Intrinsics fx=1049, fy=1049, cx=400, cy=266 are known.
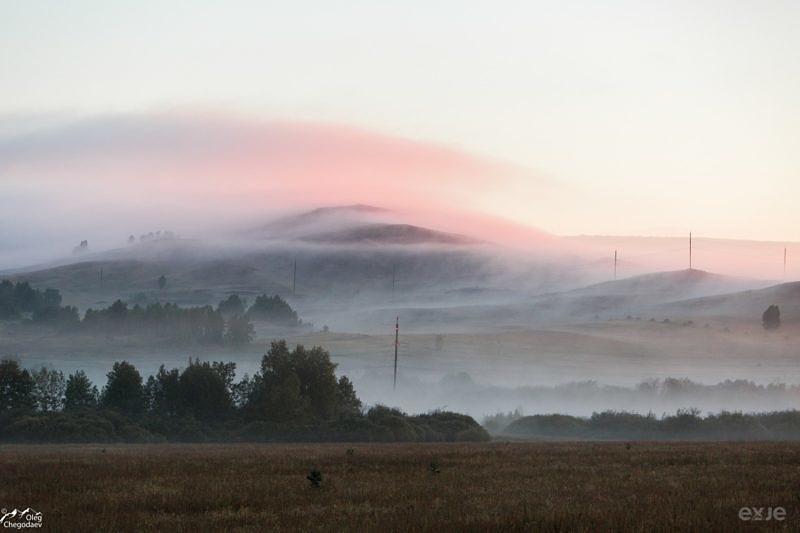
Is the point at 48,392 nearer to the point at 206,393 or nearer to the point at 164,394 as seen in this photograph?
the point at 164,394

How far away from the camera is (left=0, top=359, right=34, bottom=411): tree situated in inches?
4355

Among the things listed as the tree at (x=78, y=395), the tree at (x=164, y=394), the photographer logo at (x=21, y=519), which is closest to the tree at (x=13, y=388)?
the tree at (x=78, y=395)

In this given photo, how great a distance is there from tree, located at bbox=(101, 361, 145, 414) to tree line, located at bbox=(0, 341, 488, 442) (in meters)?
0.11

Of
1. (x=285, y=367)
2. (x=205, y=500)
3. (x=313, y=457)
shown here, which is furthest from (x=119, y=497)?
(x=285, y=367)

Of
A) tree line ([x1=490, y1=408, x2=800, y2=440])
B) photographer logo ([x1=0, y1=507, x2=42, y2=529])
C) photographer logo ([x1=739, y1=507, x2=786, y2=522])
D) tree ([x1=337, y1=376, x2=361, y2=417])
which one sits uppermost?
photographer logo ([x1=739, y1=507, x2=786, y2=522])

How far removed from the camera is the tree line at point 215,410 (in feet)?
315

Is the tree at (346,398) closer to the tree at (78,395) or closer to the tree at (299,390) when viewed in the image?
the tree at (299,390)

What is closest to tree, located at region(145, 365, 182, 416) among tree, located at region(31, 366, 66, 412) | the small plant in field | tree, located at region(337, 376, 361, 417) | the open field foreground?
tree, located at region(31, 366, 66, 412)

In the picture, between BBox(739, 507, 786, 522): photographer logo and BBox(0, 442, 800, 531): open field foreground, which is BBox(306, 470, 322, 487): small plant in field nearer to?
BBox(0, 442, 800, 531): open field foreground

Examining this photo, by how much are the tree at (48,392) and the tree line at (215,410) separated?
0.27m

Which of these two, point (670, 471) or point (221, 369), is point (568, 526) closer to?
point (670, 471)

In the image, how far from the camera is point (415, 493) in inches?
1193

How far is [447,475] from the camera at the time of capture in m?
36.0

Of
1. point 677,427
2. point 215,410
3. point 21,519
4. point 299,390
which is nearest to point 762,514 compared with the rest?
point 21,519
